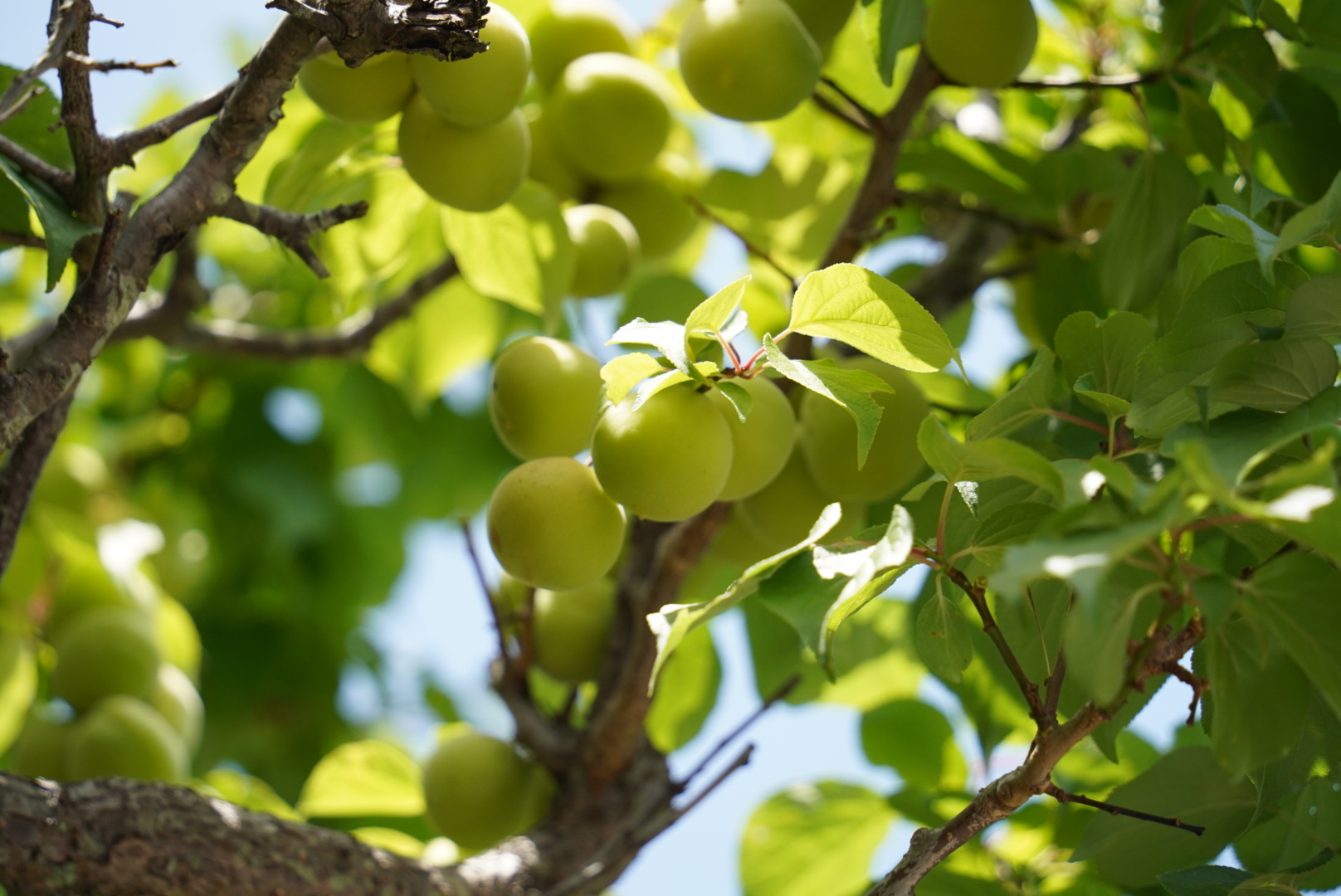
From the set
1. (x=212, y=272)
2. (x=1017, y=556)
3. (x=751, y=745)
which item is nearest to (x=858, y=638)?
(x=751, y=745)

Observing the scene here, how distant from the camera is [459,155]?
77cm

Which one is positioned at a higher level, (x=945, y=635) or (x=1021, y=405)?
(x=1021, y=405)

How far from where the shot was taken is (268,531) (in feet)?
6.08

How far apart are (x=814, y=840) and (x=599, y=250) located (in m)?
0.63

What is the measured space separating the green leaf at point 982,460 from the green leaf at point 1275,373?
0.10 m

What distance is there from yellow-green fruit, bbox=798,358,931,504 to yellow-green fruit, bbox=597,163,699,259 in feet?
1.18

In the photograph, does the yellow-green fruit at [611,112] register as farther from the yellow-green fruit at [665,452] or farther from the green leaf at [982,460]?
the green leaf at [982,460]

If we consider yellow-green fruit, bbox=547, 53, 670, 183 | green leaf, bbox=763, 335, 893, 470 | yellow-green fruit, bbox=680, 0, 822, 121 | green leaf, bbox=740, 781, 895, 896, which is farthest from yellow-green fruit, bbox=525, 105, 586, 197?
green leaf, bbox=740, 781, 895, 896

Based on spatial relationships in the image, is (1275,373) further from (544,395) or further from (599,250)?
(599,250)

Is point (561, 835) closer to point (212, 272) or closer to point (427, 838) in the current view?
point (427, 838)

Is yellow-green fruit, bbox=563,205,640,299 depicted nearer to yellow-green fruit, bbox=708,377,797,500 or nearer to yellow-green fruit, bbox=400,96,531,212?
yellow-green fruit, bbox=400,96,531,212

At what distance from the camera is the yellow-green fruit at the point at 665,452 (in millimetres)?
588

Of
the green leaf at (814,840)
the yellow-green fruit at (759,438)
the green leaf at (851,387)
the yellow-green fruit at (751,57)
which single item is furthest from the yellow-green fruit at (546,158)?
the green leaf at (814,840)

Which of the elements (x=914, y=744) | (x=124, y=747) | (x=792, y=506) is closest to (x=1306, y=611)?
(x=792, y=506)
